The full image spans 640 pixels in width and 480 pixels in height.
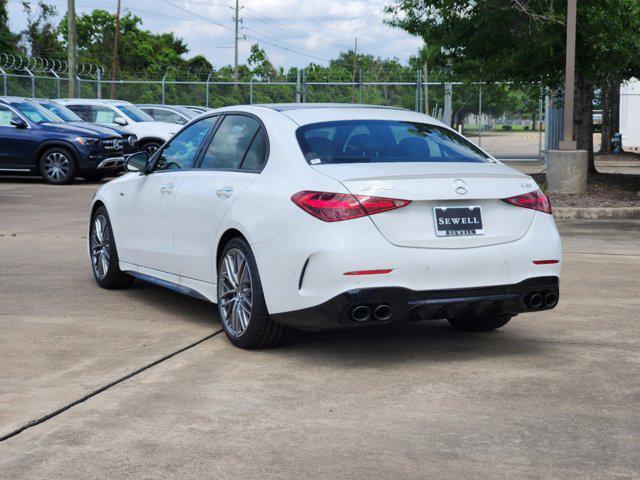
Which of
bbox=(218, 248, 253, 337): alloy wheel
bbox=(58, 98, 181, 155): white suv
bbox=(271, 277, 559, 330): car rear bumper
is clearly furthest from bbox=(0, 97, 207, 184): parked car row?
bbox=(271, 277, 559, 330): car rear bumper

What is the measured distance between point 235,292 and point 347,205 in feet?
3.92

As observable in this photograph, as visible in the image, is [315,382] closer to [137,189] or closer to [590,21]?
[137,189]

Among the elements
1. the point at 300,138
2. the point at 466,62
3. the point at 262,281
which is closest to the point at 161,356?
the point at 262,281

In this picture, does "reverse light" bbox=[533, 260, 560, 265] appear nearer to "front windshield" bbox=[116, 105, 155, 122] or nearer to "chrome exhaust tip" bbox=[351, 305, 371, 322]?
"chrome exhaust tip" bbox=[351, 305, 371, 322]

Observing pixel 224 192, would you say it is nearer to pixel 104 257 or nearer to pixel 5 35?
pixel 104 257

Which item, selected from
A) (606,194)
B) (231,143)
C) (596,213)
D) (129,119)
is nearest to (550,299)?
(231,143)

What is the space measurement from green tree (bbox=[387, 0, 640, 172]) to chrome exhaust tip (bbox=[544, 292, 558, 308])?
38.6 feet

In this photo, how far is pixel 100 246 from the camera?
9.41 metres

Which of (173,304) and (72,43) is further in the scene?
(72,43)

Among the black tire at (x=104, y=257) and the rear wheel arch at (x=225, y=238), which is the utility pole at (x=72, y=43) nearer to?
the black tire at (x=104, y=257)

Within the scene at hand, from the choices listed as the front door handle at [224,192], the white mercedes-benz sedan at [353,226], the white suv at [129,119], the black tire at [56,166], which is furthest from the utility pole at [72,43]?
the front door handle at [224,192]

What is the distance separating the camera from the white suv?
26062mm

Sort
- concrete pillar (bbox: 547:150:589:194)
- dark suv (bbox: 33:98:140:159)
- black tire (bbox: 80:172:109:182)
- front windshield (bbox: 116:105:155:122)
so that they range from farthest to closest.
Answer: front windshield (bbox: 116:105:155:122) < dark suv (bbox: 33:98:140:159) < black tire (bbox: 80:172:109:182) < concrete pillar (bbox: 547:150:589:194)

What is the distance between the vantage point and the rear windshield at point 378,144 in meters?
6.73
